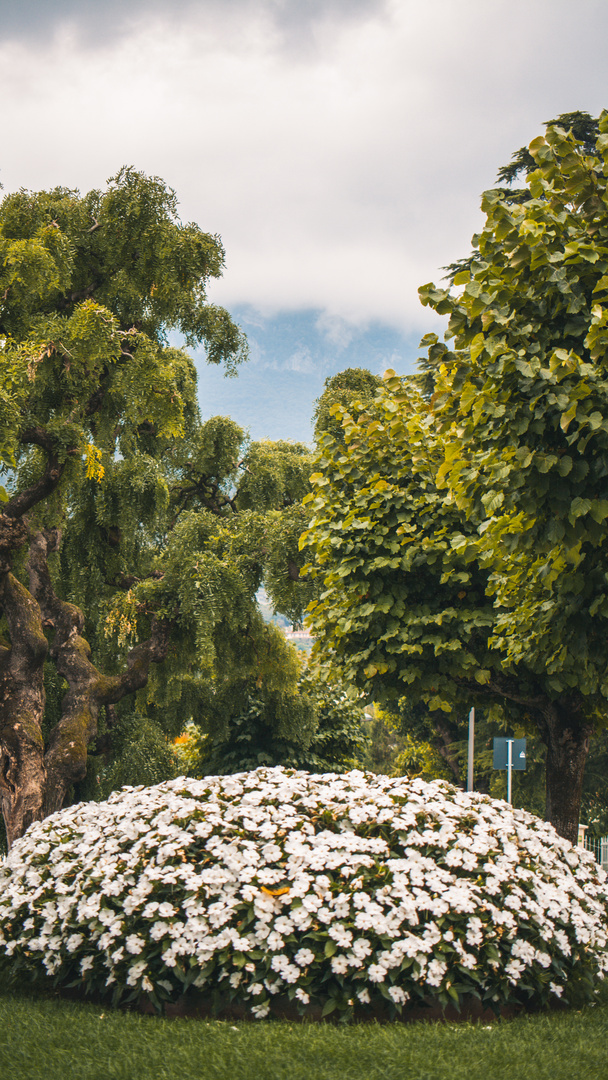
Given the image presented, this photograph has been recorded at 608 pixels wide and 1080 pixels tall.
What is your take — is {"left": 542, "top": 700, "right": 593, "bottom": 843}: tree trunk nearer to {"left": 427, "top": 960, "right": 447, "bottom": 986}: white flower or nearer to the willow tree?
{"left": 427, "top": 960, "right": 447, "bottom": 986}: white flower

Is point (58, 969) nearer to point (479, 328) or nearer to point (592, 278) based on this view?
point (479, 328)

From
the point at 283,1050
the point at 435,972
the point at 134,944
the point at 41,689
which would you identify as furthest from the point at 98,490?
the point at 283,1050

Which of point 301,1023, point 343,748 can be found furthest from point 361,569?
point 343,748

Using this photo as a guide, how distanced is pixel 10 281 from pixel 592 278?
22.6 ft

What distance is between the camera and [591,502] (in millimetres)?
4477

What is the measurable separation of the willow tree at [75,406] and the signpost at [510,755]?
807cm

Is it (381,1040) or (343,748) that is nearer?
(381,1040)

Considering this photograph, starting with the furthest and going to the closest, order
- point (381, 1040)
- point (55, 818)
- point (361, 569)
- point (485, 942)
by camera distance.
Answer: point (361, 569) → point (55, 818) → point (485, 942) → point (381, 1040)

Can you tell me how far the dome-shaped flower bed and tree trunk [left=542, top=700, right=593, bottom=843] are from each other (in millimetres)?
1924

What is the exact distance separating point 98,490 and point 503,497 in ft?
23.8

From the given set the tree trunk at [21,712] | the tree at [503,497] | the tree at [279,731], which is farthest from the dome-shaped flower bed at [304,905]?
the tree at [279,731]

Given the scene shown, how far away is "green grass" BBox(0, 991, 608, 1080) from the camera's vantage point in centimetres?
378

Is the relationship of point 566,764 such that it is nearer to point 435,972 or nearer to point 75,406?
point 435,972

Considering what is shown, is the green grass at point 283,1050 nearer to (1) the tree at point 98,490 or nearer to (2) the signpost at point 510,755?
(1) the tree at point 98,490
